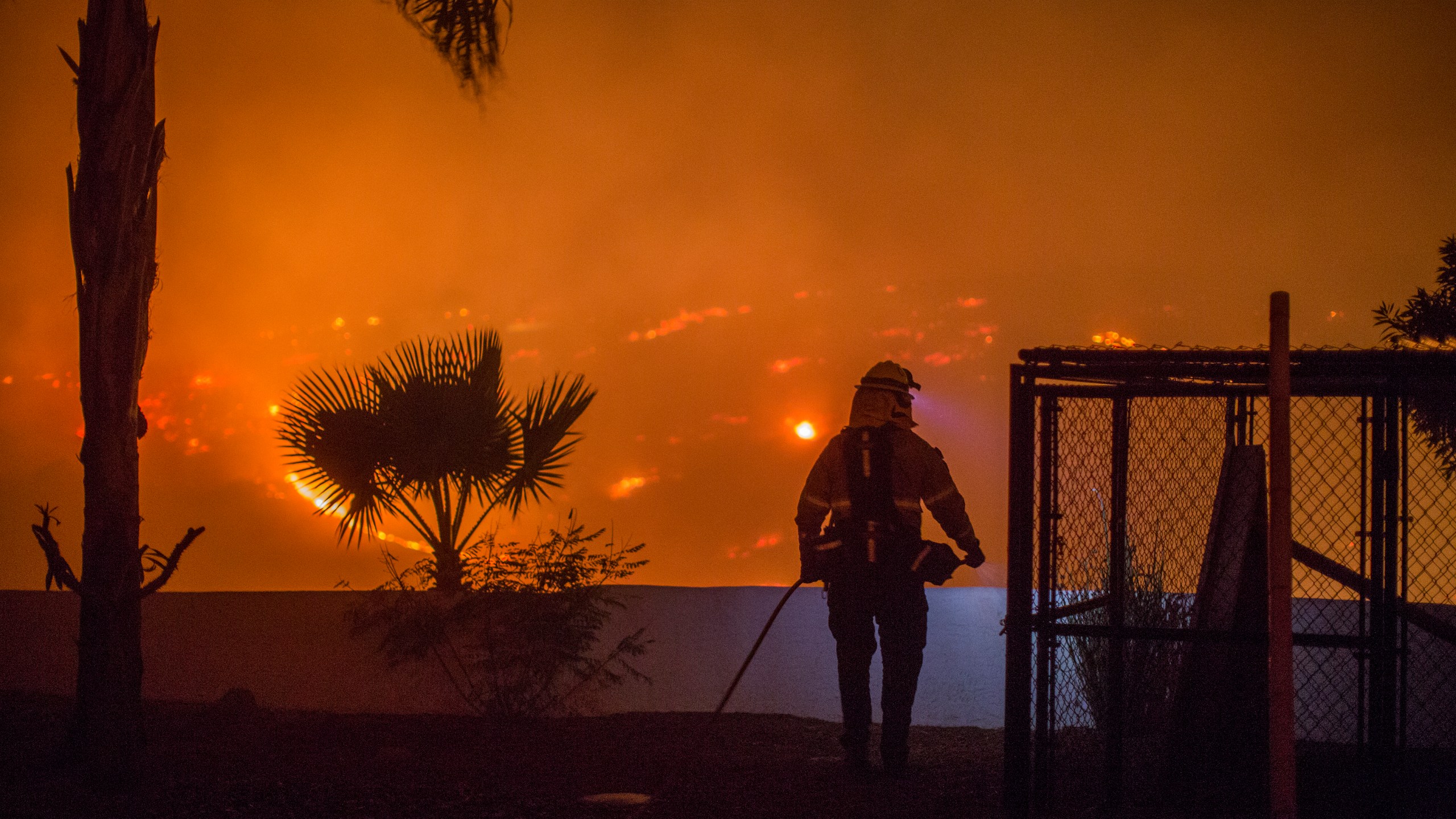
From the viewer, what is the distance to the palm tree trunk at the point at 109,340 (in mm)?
4199

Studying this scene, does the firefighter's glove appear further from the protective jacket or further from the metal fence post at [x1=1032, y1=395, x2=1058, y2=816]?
the metal fence post at [x1=1032, y1=395, x2=1058, y2=816]

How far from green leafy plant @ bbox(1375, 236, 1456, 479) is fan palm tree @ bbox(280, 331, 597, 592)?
4.57 m

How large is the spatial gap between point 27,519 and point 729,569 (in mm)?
6108

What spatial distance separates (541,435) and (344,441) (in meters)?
1.16

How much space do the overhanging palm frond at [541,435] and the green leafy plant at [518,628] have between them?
55 cm

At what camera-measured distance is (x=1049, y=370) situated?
158 inches

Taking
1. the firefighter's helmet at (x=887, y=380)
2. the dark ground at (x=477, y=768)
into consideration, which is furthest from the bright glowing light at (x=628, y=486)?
the firefighter's helmet at (x=887, y=380)

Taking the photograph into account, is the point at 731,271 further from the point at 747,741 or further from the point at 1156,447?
the point at 747,741

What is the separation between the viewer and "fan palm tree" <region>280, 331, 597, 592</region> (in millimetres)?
6152

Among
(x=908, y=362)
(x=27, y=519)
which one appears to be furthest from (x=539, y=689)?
(x=27, y=519)

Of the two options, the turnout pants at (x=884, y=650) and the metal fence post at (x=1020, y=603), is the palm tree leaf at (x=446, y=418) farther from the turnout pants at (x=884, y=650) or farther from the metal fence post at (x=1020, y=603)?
the metal fence post at (x=1020, y=603)

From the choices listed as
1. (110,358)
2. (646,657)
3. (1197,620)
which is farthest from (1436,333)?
(110,358)

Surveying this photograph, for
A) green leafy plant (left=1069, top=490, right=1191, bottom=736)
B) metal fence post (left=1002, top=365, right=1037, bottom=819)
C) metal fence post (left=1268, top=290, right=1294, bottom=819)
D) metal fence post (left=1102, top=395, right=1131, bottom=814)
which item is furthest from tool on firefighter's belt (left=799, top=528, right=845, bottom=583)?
metal fence post (left=1268, top=290, right=1294, bottom=819)

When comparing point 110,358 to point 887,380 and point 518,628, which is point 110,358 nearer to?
point 518,628
